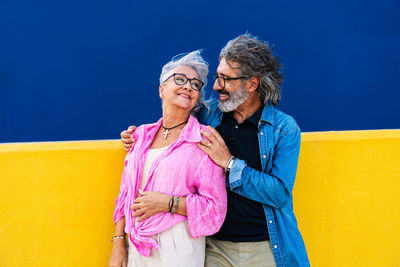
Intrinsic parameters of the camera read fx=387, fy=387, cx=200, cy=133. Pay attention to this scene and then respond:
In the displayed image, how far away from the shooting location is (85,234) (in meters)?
2.40

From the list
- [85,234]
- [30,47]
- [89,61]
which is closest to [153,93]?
[89,61]

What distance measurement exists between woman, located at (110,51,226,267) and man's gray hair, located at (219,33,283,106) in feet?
0.91

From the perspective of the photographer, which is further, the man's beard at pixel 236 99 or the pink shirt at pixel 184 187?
the man's beard at pixel 236 99

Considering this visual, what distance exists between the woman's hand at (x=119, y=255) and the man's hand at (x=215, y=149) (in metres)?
0.69

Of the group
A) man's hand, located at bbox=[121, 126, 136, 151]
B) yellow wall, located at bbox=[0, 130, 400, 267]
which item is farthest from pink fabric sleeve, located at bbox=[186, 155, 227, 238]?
yellow wall, located at bbox=[0, 130, 400, 267]

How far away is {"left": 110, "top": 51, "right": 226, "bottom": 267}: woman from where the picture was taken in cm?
186

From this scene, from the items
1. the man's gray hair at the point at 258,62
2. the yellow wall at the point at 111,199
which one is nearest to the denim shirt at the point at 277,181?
the man's gray hair at the point at 258,62

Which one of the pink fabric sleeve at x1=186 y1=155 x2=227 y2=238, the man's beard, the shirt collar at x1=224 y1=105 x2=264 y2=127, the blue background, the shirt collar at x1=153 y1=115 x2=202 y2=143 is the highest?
the blue background

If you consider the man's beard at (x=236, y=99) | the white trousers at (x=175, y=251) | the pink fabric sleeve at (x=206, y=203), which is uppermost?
the man's beard at (x=236, y=99)

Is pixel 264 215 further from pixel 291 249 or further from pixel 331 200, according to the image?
pixel 331 200

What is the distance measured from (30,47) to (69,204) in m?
1.46

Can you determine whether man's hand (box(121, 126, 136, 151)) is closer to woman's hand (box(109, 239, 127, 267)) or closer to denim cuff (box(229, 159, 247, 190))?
woman's hand (box(109, 239, 127, 267))

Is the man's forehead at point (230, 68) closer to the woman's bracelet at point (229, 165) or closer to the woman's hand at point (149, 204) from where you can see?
the woman's bracelet at point (229, 165)

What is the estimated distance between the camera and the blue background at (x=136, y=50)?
122 inches
